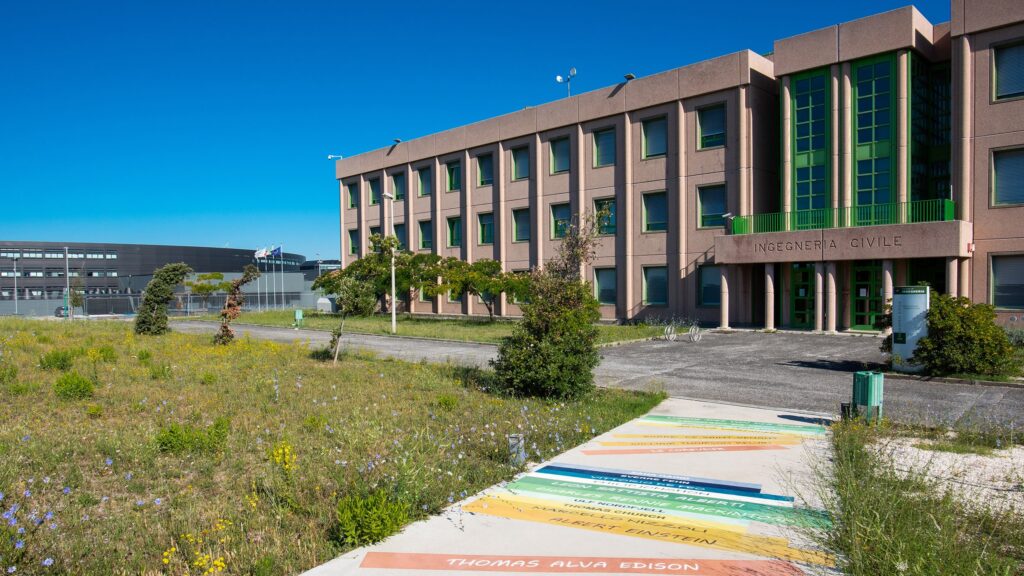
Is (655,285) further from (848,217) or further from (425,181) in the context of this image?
(425,181)

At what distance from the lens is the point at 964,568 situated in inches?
146

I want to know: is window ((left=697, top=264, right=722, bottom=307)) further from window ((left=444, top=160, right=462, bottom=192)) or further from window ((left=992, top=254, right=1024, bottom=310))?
window ((left=444, top=160, right=462, bottom=192))

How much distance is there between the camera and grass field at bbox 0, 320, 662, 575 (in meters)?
4.80

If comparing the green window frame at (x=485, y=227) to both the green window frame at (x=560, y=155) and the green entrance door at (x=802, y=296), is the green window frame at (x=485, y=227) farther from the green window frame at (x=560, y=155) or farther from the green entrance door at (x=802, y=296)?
the green entrance door at (x=802, y=296)

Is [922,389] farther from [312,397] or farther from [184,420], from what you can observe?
[184,420]

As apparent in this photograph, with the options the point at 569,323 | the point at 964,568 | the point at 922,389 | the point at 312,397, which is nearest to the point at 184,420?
the point at 312,397

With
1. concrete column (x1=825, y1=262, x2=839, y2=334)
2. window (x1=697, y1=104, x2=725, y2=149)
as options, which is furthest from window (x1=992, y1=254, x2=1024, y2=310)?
window (x1=697, y1=104, x2=725, y2=149)

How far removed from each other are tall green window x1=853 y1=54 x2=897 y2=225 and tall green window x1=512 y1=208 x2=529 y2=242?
17.9m

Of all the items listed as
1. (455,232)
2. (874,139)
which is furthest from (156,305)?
(874,139)

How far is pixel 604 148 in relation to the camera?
111 ft

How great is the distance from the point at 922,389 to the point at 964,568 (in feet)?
33.2

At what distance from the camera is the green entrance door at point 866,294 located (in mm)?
25391

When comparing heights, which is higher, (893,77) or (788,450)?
(893,77)

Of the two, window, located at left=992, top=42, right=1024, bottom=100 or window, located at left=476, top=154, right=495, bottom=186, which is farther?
window, located at left=476, top=154, right=495, bottom=186
